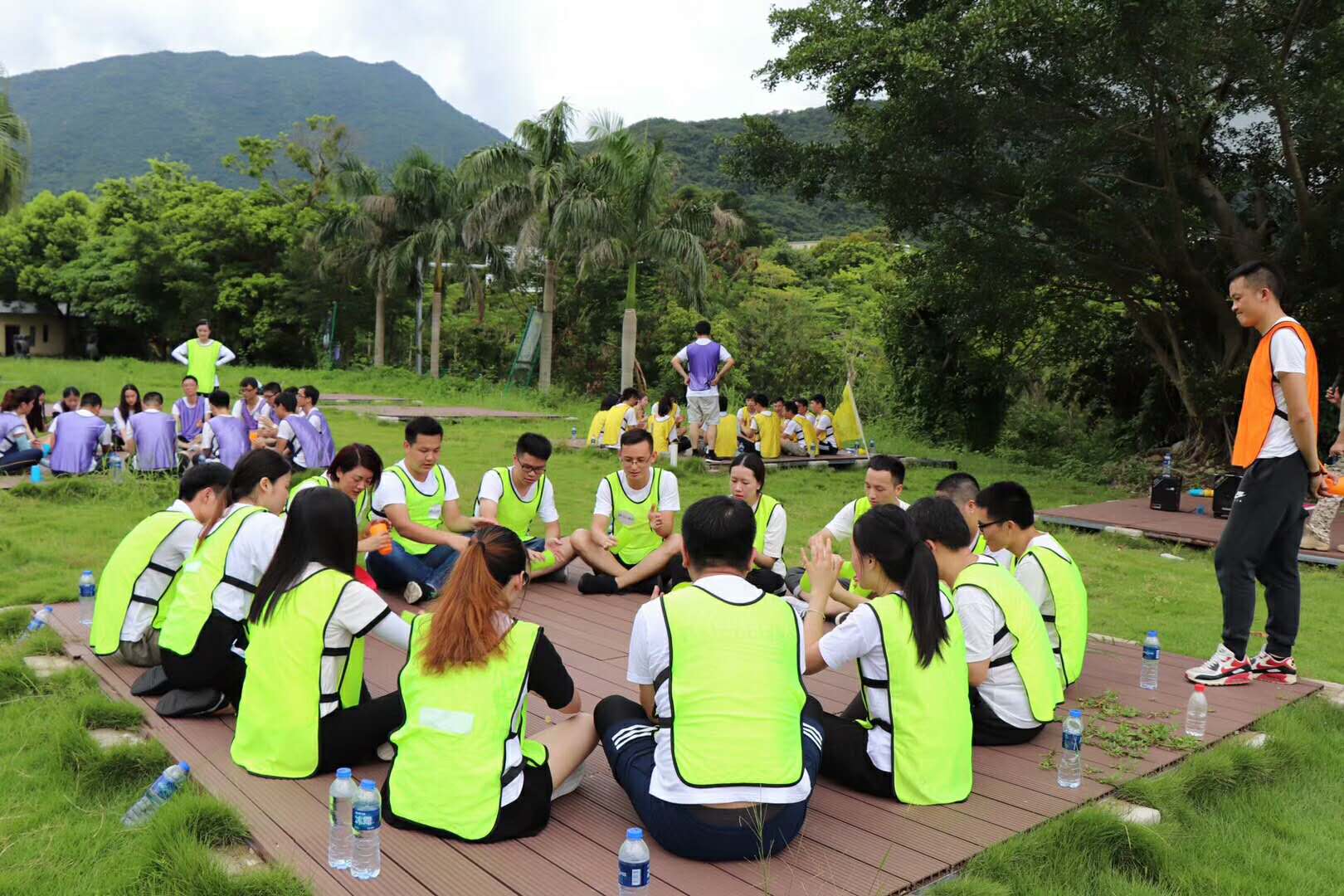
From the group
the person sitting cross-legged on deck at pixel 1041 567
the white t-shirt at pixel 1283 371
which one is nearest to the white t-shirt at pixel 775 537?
the person sitting cross-legged on deck at pixel 1041 567

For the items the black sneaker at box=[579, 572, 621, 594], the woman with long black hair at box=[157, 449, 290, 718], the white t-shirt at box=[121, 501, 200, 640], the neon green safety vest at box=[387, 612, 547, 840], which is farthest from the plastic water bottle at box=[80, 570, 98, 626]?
the neon green safety vest at box=[387, 612, 547, 840]

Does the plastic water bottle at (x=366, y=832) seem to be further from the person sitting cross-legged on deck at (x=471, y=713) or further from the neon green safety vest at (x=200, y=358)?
the neon green safety vest at (x=200, y=358)

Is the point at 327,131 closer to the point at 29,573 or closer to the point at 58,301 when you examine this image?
the point at 58,301

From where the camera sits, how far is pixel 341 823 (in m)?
3.10

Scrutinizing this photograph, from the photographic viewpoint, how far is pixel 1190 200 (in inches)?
561

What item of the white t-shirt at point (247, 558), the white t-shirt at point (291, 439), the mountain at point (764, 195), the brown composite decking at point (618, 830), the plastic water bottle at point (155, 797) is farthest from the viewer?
the mountain at point (764, 195)

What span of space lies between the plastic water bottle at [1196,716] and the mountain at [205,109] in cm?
10631

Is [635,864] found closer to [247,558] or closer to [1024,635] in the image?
[1024,635]

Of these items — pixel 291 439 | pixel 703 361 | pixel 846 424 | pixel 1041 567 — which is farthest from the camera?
pixel 846 424

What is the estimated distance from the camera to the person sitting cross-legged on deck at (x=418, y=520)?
6.28 m

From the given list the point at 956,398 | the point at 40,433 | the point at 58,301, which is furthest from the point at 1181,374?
the point at 58,301

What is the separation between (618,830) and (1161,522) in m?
8.92

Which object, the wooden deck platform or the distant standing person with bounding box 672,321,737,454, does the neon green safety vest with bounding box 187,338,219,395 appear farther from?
the wooden deck platform

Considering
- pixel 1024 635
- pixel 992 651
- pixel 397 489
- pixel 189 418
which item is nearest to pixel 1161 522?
pixel 1024 635
